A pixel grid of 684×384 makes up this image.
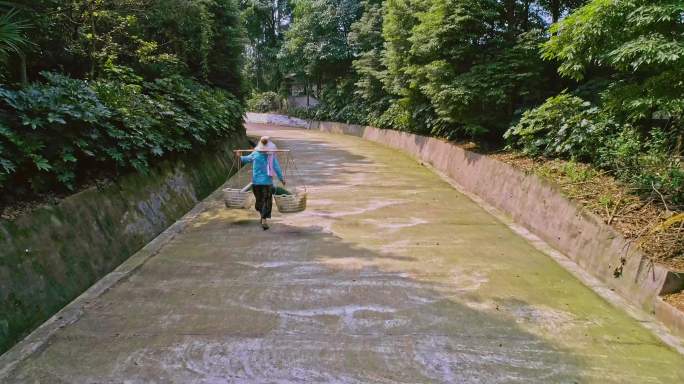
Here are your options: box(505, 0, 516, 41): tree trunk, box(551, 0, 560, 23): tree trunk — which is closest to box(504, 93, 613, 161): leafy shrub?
box(505, 0, 516, 41): tree trunk

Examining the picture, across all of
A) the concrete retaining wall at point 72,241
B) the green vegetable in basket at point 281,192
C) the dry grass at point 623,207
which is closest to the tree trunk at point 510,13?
the dry grass at point 623,207

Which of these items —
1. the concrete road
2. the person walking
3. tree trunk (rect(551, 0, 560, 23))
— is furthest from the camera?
tree trunk (rect(551, 0, 560, 23))

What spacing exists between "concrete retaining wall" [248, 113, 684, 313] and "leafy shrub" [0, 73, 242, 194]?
5.78m

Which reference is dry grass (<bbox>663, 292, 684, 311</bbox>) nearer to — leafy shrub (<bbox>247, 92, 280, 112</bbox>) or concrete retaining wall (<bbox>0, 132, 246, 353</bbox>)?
concrete retaining wall (<bbox>0, 132, 246, 353</bbox>)

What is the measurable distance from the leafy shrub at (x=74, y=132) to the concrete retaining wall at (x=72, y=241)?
33cm

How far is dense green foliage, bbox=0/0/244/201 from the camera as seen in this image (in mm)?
4668

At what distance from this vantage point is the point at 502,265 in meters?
5.59

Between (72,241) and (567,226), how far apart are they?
592 centimetres

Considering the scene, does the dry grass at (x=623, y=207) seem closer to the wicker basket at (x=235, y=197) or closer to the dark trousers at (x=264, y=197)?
the dark trousers at (x=264, y=197)

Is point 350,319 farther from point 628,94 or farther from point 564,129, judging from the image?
point 564,129

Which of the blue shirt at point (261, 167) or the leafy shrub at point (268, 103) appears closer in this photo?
the blue shirt at point (261, 167)

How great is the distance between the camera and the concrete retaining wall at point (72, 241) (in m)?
3.81

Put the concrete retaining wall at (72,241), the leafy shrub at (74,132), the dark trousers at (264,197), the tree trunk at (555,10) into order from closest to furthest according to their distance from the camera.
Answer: the concrete retaining wall at (72,241) → the leafy shrub at (74,132) → the dark trousers at (264,197) → the tree trunk at (555,10)

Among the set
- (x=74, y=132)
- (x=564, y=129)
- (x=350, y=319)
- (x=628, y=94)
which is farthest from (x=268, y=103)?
(x=350, y=319)
